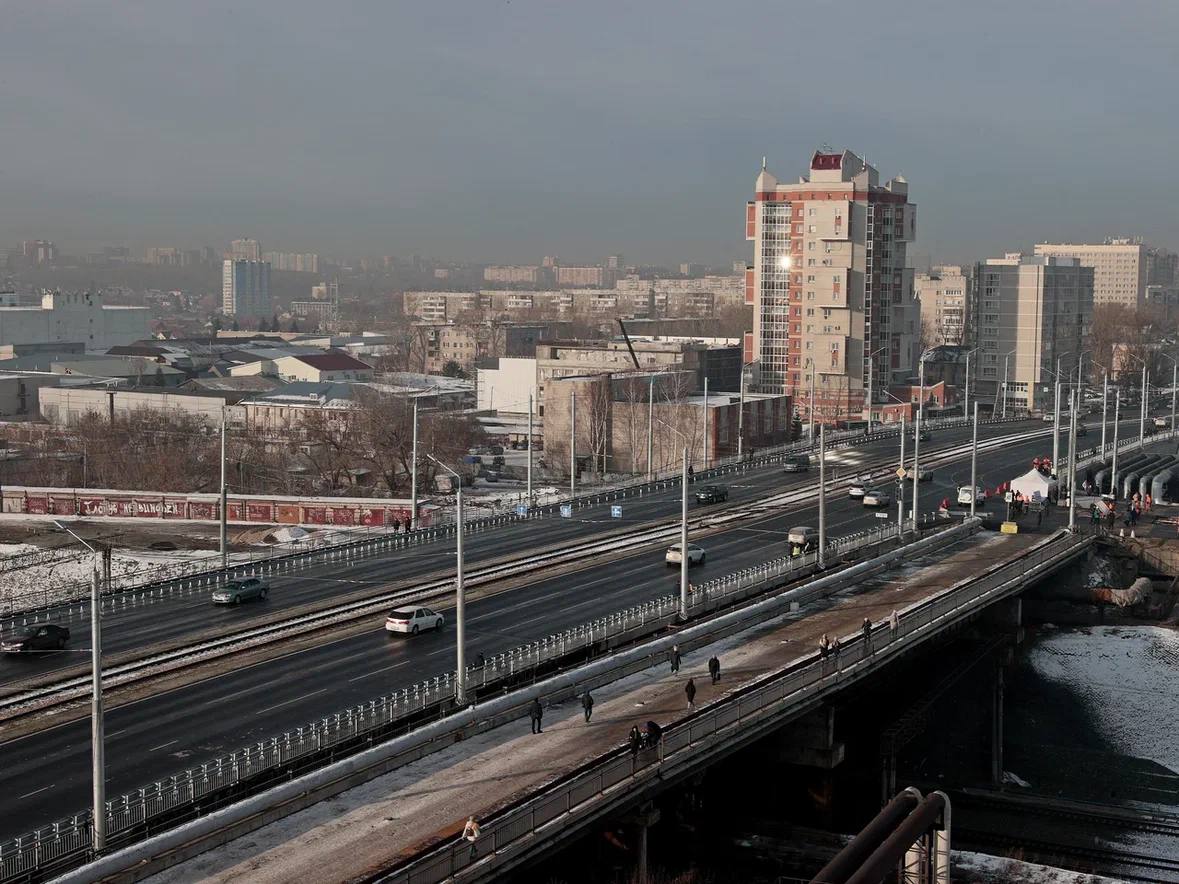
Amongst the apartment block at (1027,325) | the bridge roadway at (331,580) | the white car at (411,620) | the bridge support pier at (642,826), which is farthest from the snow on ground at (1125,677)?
the apartment block at (1027,325)

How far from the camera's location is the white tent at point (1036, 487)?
62.5 m

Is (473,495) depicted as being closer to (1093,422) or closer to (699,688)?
(699,688)

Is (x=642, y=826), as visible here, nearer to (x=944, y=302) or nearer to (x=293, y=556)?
(x=293, y=556)

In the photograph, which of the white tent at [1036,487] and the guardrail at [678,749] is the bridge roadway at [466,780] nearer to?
the guardrail at [678,749]

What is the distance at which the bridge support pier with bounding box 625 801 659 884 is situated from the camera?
23.8 m

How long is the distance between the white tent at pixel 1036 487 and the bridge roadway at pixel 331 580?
9.29m

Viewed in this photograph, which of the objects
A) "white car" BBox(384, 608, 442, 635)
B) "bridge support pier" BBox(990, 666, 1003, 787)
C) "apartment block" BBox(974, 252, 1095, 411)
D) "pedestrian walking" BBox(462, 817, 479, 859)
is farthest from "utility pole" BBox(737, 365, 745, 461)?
"pedestrian walking" BBox(462, 817, 479, 859)

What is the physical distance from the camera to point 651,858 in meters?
27.4

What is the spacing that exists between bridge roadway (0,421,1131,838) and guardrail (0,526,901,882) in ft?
2.25

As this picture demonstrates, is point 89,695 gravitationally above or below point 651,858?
above

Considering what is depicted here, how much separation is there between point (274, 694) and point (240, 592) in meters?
10.0

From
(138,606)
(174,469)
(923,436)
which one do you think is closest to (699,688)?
(138,606)

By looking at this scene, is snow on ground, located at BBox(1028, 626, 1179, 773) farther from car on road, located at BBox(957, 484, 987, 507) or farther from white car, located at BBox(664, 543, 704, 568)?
white car, located at BBox(664, 543, 704, 568)

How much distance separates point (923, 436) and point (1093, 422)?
22339mm
